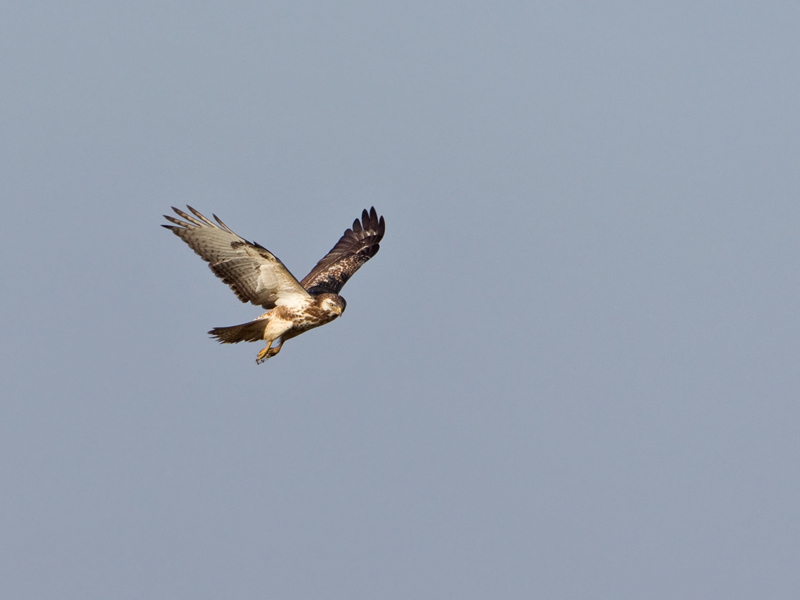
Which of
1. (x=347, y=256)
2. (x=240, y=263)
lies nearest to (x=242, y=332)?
(x=240, y=263)

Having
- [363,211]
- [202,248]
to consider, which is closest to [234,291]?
[202,248]

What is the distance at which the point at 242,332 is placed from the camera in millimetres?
14758

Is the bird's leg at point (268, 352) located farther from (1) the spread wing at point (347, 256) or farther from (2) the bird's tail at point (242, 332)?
(1) the spread wing at point (347, 256)

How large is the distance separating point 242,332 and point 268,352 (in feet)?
1.60

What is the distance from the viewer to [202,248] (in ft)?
46.3

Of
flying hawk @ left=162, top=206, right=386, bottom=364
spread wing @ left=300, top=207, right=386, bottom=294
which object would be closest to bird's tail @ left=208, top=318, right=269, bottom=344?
flying hawk @ left=162, top=206, right=386, bottom=364

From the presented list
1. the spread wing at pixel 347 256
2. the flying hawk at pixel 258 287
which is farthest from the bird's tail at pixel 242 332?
the spread wing at pixel 347 256

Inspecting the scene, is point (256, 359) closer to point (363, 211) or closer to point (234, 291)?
point (234, 291)

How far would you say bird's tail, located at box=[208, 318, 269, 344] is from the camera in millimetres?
14555

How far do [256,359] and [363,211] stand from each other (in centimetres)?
520

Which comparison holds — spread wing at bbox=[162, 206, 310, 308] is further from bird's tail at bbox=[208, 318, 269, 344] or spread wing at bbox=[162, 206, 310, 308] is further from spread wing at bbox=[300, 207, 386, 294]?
spread wing at bbox=[300, 207, 386, 294]

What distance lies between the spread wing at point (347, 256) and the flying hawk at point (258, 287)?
1.54 m

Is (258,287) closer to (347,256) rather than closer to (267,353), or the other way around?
(267,353)

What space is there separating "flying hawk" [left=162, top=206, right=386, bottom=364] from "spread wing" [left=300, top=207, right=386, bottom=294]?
5.04 ft
